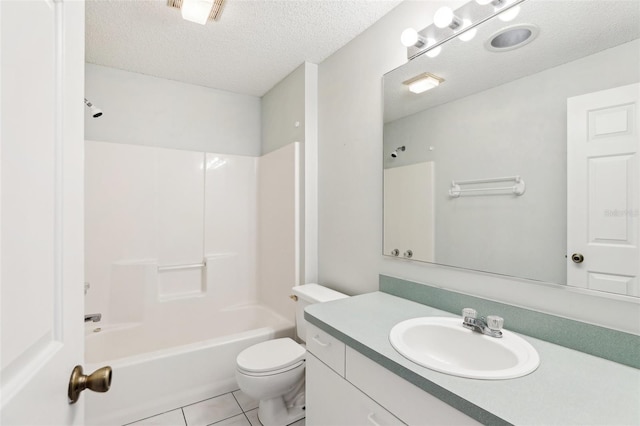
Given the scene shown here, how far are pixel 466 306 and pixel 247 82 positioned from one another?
8.27ft

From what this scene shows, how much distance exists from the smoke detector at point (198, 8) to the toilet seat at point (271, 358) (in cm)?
195

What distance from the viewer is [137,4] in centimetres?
175

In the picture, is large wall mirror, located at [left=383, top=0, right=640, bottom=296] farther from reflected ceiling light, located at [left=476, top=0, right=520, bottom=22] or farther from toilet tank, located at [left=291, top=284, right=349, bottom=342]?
toilet tank, located at [left=291, top=284, right=349, bottom=342]

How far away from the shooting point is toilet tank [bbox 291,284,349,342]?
1.98 meters

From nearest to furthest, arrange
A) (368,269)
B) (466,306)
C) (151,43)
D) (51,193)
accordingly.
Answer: (51,193) → (466,306) → (368,269) → (151,43)

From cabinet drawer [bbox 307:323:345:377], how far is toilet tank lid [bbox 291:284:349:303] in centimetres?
50

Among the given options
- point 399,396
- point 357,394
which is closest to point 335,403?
point 357,394

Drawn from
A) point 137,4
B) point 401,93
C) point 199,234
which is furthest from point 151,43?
point 401,93

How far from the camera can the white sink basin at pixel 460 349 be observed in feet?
2.97

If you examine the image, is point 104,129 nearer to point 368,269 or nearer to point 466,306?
point 368,269

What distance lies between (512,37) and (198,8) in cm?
154

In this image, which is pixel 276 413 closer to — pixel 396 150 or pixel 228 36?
pixel 396 150

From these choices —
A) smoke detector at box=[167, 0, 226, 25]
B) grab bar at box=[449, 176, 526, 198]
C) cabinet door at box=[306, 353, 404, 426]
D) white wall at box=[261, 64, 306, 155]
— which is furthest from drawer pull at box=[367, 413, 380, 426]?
smoke detector at box=[167, 0, 226, 25]

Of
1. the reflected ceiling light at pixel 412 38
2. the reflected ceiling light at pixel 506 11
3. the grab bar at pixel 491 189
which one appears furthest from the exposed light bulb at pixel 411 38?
the grab bar at pixel 491 189
